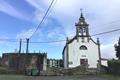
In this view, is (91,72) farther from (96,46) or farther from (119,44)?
(119,44)

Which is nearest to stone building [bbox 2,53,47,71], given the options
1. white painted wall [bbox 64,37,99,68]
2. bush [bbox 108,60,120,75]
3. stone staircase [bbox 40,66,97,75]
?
white painted wall [bbox 64,37,99,68]

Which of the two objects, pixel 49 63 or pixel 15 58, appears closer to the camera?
pixel 15 58

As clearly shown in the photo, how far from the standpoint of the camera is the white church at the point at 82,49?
5481cm

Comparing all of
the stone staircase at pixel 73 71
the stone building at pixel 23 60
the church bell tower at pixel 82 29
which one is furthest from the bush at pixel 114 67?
the stone building at pixel 23 60

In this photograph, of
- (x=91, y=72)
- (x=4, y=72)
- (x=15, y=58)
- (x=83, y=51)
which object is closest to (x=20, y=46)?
(x=15, y=58)

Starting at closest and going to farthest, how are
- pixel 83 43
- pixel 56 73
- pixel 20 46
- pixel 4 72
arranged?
pixel 56 73
pixel 4 72
pixel 83 43
pixel 20 46

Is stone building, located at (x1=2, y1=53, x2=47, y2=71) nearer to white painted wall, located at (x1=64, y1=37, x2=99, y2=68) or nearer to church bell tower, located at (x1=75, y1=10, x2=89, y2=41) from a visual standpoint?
white painted wall, located at (x1=64, y1=37, x2=99, y2=68)

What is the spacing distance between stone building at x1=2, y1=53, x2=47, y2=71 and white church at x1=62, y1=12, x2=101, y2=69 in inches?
261

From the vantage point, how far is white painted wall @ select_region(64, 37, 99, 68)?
54.8m

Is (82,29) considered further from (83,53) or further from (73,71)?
(73,71)

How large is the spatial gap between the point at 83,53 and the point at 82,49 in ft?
3.22

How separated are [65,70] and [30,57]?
523 inches

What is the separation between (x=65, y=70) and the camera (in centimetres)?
4803

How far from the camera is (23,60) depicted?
5788 cm
